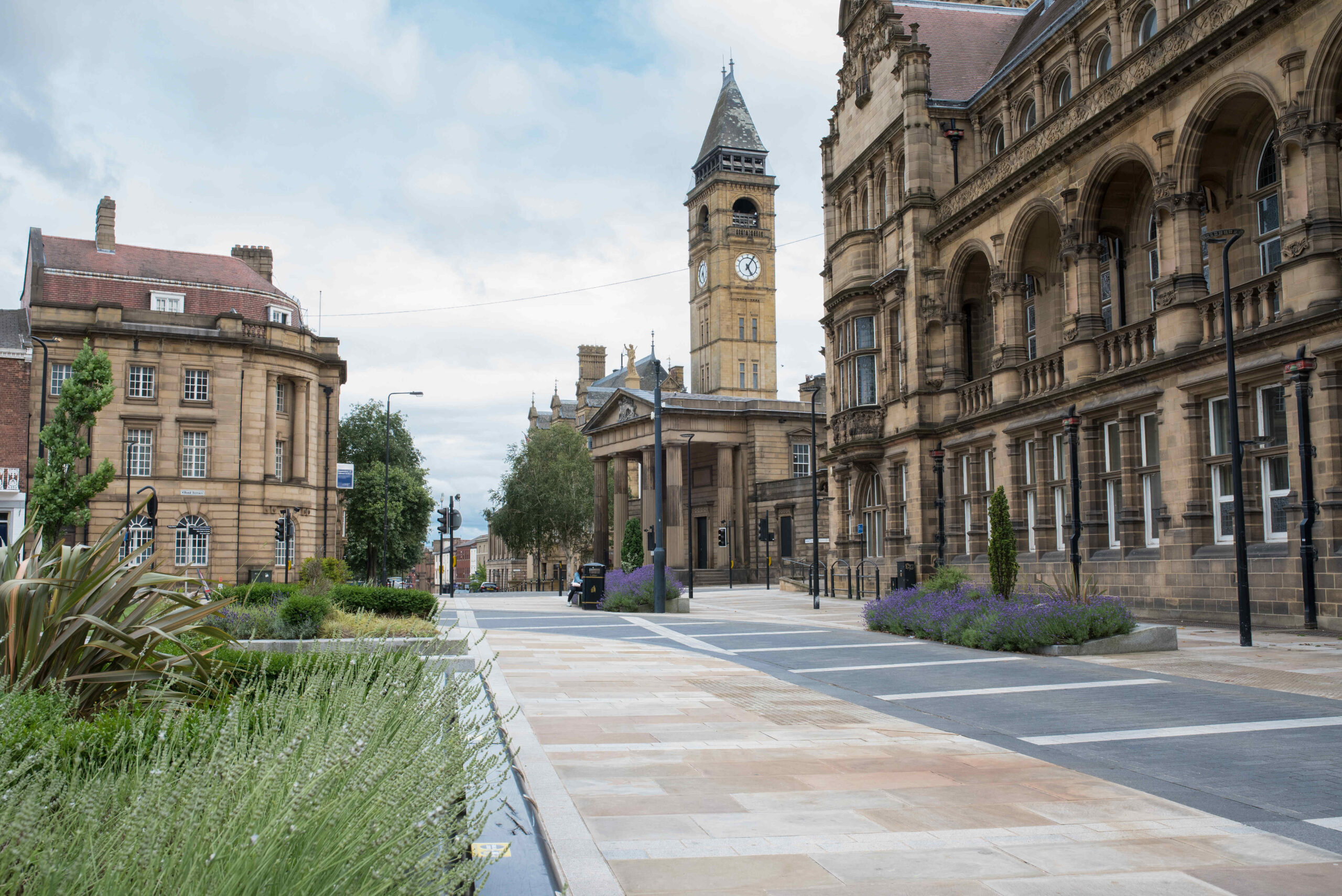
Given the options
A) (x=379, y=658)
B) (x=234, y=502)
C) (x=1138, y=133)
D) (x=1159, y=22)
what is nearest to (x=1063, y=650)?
(x=379, y=658)

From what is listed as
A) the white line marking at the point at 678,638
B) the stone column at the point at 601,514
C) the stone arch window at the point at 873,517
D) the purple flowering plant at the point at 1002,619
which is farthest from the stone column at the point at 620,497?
the purple flowering plant at the point at 1002,619

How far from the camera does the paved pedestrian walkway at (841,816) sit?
5.01 m

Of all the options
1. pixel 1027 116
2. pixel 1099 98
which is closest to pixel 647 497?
pixel 1027 116

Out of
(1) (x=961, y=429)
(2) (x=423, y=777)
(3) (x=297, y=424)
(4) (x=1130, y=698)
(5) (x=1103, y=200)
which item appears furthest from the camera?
(3) (x=297, y=424)

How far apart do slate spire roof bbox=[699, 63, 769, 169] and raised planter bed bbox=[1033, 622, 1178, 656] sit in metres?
90.8

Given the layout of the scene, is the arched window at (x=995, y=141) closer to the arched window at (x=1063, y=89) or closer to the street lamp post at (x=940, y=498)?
the arched window at (x=1063, y=89)

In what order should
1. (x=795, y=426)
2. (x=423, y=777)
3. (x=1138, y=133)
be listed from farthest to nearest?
1. (x=795, y=426)
2. (x=1138, y=133)
3. (x=423, y=777)

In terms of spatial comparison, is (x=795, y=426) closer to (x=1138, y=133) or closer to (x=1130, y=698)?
(x=1138, y=133)

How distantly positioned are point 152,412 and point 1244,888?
173 ft

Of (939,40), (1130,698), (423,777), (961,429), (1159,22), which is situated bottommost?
(1130,698)

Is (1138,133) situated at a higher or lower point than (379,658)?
higher

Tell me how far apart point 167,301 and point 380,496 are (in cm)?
1948

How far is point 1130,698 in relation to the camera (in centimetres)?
1134

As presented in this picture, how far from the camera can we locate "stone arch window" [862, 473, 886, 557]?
3688 cm
